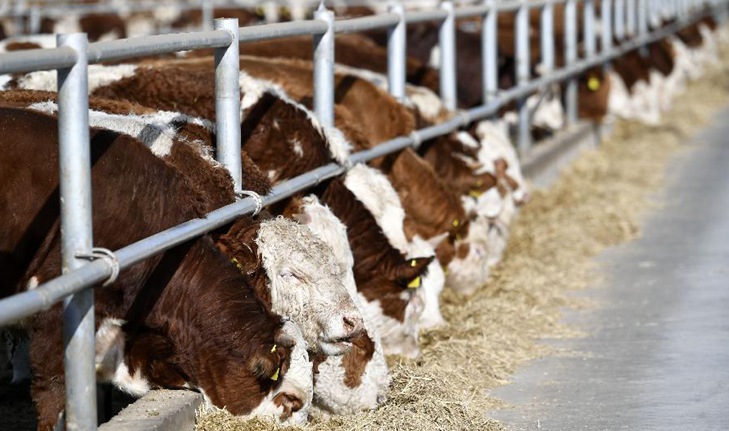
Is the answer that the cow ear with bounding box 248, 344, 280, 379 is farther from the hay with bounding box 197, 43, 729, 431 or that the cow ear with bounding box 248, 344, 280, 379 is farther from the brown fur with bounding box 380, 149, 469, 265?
the brown fur with bounding box 380, 149, 469, 265

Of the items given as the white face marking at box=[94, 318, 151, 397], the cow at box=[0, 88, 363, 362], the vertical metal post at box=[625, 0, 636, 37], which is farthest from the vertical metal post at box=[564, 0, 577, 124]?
the white face marking at box=[94, 318, 151, 397]

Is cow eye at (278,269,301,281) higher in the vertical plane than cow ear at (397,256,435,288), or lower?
higher

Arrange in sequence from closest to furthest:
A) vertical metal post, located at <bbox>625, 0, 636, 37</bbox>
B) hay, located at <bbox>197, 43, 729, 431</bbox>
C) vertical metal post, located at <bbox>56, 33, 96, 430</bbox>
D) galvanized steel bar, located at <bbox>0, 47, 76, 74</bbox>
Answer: galvanized steel bar, located at <bbox>0, 47, 76, 74</bbox>
vertical metal post, located at <bbox>56, 33, 96, 430</bbox>
hay, located at <bbox>197, 43, 729, 431</bbox>
vertical metal post, located at <bbox>625, 0, 636, 37</bbox>

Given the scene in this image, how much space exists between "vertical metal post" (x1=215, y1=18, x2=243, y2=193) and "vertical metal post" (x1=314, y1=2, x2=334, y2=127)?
1282 millimetres

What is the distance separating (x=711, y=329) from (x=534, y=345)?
919mm

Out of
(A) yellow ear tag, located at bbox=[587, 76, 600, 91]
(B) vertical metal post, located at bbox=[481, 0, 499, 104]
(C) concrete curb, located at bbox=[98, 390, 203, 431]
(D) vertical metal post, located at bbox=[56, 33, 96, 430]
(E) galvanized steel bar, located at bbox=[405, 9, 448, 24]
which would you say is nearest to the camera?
(D) vertical metal post, located at bbox=[56, 33, 96, 430]

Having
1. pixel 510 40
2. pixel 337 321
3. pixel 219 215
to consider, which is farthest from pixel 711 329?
pixel 510 40

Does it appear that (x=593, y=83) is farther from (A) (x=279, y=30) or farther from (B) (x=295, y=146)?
(A) (x=279, y=30)

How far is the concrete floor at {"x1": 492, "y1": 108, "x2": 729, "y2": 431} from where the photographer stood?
204 inches

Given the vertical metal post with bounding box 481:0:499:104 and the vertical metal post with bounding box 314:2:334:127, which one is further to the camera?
the vertical metal post with bounding box 481:0:499:104

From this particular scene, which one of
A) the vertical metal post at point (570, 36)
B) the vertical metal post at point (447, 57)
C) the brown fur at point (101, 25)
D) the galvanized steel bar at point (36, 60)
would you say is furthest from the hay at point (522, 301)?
the brown fur at point (101, 25)

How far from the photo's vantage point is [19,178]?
14.2 ft

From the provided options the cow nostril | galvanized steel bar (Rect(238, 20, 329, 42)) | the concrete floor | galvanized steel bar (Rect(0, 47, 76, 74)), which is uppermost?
galvanized steel bar (Rect(238, 20, 329, 42))

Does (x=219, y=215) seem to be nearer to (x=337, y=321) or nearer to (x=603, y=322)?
(x=337, y=321)
